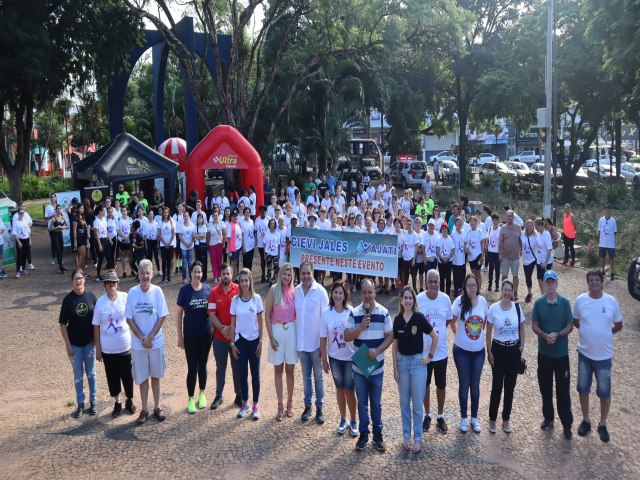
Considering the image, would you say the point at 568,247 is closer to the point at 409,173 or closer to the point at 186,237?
the point at 186,237

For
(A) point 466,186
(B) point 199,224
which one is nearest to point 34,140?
(A) point 466,186

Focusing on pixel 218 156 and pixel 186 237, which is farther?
pixel 218 156

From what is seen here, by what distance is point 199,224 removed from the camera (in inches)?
568

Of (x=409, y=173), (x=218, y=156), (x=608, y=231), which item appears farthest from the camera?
(x=409, y=173)

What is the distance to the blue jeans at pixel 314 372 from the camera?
23.4ft

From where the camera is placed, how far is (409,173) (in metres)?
37.6

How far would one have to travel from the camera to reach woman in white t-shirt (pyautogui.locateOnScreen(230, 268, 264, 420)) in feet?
23.7

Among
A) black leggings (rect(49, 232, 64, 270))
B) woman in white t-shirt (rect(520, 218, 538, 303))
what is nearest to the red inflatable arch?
black leggings (rect(49, 232, 64, 270))

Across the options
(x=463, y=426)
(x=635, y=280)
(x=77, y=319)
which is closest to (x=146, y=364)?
(x=77, y=319)

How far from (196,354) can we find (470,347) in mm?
3155

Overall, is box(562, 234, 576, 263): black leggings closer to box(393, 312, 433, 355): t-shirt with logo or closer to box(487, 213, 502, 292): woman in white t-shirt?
box(487, 213, 502, 292): woman in white t-shirt

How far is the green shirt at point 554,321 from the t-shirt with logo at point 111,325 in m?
4.60

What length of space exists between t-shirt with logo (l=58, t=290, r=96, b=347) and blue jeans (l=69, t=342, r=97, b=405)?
9 centimetres

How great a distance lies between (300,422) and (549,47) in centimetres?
1666
